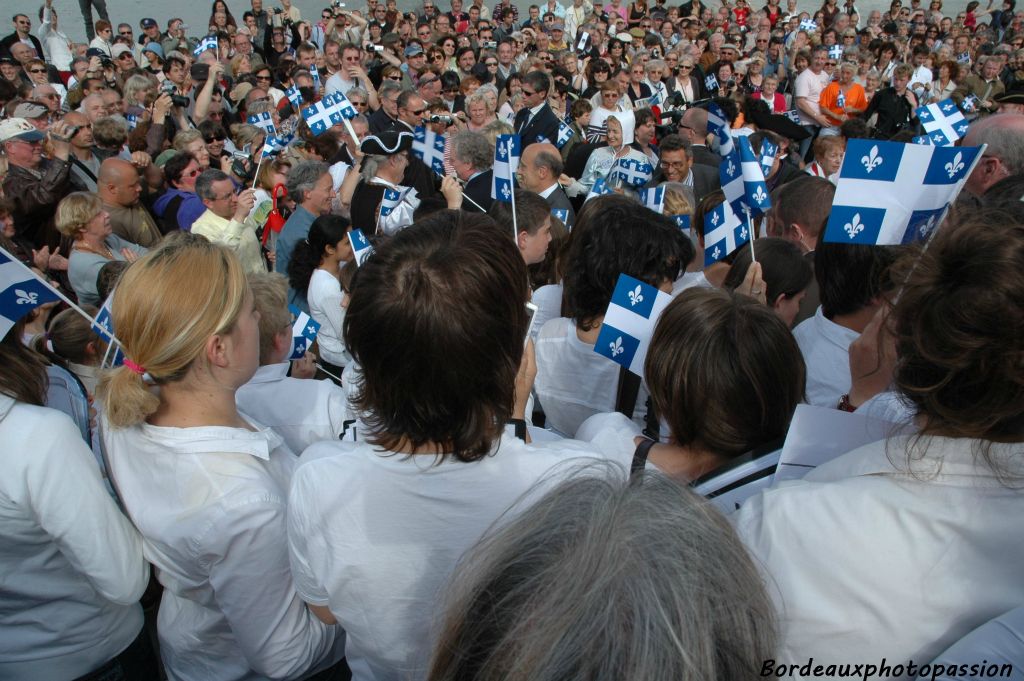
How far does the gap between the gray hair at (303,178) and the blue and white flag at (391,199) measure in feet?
1.48

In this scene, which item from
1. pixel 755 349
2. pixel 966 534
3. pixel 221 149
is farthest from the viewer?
pixel 221 149

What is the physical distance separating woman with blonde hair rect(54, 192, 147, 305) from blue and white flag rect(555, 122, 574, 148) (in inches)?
160

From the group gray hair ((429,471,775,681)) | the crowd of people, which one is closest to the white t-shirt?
the crowd of people

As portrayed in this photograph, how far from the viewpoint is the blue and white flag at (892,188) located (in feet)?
5.56

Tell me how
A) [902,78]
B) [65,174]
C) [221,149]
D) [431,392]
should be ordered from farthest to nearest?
[902,78] < [221,149] < [65,174] < [431,392]

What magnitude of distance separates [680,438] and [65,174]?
4.95 m

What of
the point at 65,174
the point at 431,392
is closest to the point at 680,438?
the point at 431,392

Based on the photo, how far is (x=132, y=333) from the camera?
1532 millimetres

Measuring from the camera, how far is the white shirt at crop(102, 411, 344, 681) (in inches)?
58.0

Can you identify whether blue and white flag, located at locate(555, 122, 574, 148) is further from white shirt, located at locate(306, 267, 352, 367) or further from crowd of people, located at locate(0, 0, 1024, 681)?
crowd of people, located at locate(0, 0, 1024, 681)

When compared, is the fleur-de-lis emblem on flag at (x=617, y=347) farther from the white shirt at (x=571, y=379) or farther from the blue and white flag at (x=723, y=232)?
the blue and white flag at (x=723, y=232)

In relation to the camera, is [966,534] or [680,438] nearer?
[966,534]

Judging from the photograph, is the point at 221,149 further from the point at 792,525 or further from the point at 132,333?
the point at 792,525

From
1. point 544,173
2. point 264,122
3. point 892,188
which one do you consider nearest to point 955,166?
point 892,188
